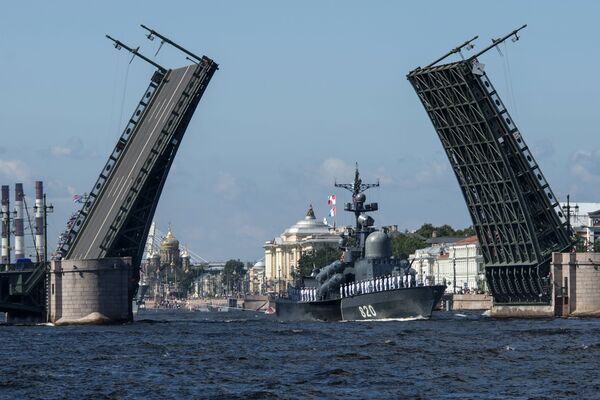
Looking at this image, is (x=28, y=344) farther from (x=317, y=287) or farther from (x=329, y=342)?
(x=317, y=287)

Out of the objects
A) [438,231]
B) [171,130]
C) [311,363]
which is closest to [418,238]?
[438,231]

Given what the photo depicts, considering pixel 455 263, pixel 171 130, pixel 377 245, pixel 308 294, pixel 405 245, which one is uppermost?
pixel 171 130

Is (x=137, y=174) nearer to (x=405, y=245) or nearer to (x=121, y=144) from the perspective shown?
(x=121, y=144)

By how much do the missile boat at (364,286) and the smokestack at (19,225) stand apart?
50025 millimetres

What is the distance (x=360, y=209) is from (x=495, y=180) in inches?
352

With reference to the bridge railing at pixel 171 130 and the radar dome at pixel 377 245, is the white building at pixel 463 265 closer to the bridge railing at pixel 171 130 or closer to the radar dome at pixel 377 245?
the radar dome at pixel 377 245

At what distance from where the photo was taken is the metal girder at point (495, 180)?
63.2 m

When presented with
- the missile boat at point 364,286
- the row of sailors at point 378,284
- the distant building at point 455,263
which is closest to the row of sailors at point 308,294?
the missile boat at point 364,286

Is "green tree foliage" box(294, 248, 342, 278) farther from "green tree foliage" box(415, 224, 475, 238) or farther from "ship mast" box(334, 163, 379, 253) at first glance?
"ship mast" box(334, 163, 379, 253)

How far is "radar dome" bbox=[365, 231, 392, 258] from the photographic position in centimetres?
7088

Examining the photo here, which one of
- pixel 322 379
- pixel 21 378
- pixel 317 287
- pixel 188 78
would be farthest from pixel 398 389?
pixel 317 287

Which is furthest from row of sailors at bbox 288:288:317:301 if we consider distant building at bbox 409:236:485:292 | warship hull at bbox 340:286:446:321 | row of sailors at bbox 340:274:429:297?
distant building at bbox 409:236:485:292

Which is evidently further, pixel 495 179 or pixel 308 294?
pixel 308 294

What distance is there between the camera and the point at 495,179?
6656 cm
